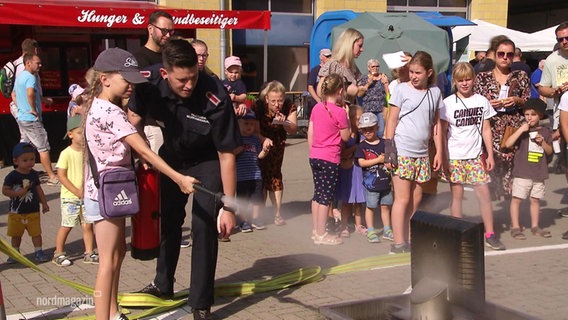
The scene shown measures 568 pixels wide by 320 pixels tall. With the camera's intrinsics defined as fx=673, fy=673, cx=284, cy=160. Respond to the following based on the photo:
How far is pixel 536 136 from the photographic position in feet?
24.1

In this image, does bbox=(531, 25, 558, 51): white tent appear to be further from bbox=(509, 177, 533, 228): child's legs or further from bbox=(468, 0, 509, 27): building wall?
bbox=(509, 177, 533, 228): child's legs

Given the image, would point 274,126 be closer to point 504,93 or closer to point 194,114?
point 504,93

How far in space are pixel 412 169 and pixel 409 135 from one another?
33 centimetres

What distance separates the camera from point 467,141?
270 inches

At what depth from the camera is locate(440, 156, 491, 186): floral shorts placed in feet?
22.5

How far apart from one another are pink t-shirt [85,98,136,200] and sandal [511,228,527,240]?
15.6ft

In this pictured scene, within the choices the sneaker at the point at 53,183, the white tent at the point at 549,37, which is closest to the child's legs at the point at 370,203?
the sneaker at the point at 53,183

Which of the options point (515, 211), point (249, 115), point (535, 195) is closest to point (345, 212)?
point (249, 115)

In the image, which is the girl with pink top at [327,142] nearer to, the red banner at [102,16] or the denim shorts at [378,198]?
the denim shorts at [378,198]

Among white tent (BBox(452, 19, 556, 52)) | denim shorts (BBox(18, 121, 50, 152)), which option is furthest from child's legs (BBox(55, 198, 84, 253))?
white tent (BBox(452, 19, 556, 52))

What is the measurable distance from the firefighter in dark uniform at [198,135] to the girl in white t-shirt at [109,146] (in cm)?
30

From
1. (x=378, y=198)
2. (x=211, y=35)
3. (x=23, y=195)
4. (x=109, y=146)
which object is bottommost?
(x=378, y=198)

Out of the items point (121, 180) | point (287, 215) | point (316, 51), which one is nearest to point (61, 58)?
point (316, 51)

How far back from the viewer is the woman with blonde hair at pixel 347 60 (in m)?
7.77
